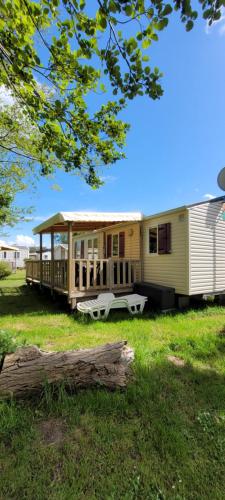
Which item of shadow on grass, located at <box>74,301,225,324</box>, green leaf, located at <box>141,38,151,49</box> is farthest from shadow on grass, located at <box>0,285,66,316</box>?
green leaf, located at <box>141,38,151,49</box>

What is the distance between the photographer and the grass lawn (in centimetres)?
175

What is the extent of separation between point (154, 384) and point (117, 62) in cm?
349

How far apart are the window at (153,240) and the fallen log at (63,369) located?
5809mm

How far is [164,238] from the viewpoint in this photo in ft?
26.3

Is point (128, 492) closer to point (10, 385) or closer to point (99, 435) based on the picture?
point (99, 435)

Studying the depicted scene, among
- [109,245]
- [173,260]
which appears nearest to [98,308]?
[173,260]

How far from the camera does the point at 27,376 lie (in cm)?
262

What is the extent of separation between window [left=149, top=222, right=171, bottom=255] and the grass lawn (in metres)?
4.46

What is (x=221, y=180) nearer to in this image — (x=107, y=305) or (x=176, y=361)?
(x=176, y=361)

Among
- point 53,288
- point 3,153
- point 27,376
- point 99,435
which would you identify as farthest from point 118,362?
point 3,153

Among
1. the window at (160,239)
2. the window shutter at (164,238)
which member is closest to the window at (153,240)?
the window at (160,239)

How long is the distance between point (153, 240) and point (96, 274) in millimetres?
2390

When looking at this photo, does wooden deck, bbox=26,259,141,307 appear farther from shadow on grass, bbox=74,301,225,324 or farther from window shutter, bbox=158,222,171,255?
window shutter, bbox=158,222,171,255

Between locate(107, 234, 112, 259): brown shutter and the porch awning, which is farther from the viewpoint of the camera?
locate(107, 234, 112, 259): brown shutter
